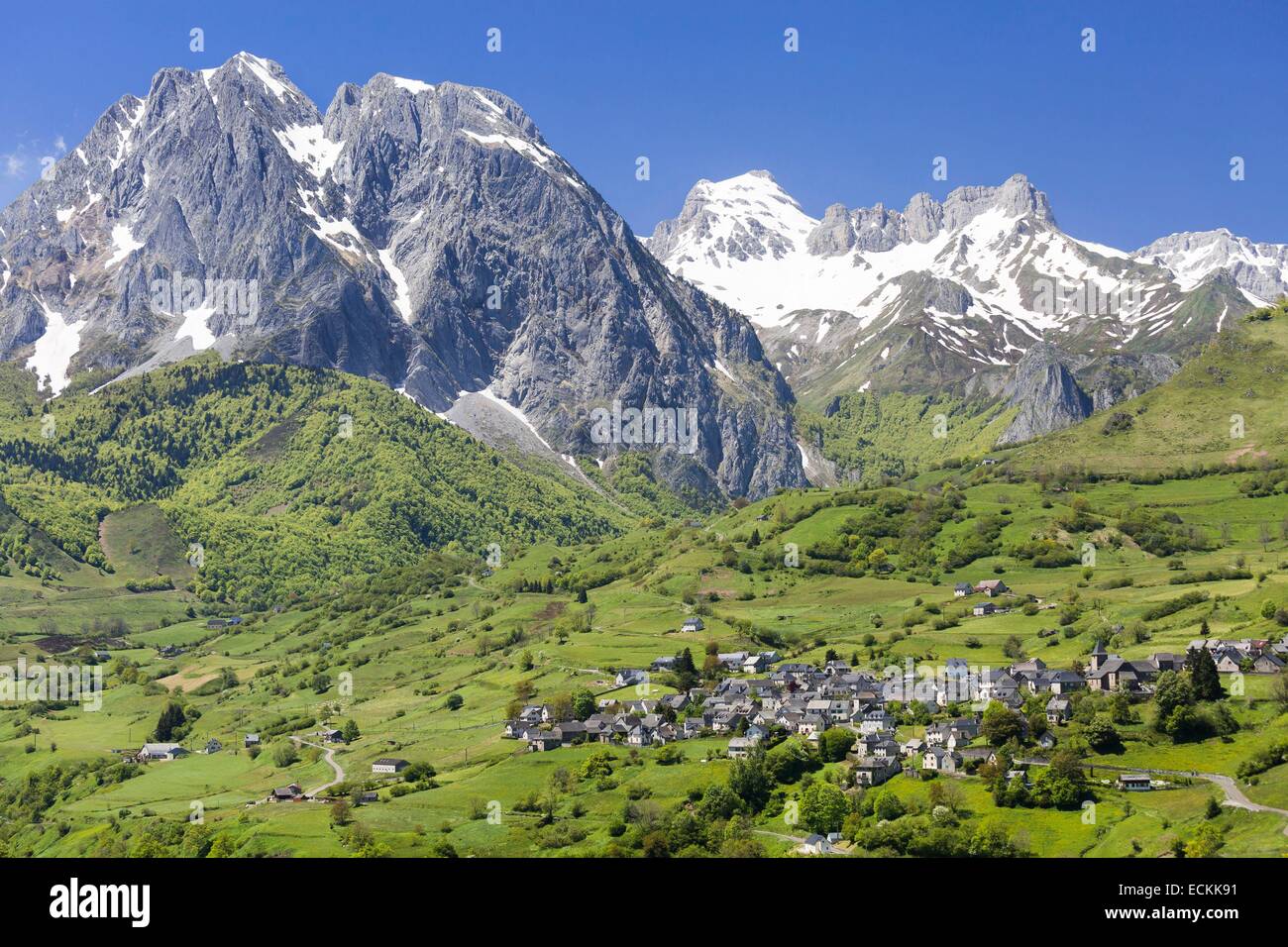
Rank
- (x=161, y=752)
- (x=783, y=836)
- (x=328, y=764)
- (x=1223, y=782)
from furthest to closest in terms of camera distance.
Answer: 1. (x=161, y=752)
2. (x=328, y=764)
3. (x=783, y=836)
4. (x=1223, y=782)

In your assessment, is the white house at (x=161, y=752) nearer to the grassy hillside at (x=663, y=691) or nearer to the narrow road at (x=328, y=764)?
the grassy hillside at (x=663, y=691)

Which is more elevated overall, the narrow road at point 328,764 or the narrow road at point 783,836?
the narrow road at point 328,764

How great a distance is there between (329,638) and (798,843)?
13151cm

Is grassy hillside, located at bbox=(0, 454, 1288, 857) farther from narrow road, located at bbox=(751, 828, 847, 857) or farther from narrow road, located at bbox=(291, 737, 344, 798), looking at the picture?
narrow road, located at bbox=(291, 737, 344, 798)

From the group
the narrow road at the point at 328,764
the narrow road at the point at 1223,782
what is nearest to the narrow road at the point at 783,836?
the narrow road at the point at 1223,782

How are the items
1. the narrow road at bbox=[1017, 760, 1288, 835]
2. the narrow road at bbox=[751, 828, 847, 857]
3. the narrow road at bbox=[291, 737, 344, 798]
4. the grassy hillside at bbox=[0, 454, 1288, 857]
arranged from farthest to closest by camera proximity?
1. the narrow road at bbox=[291, 737, 344, 798]
2. the grassy hillside at bbox=[0, 454, 1288, 857]
3. the narrow road at bbox=[751, 828, 847, 857]
4. the narrow road at bbox=[1017, 760, 1288, 835]

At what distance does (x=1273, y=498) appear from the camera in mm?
191250

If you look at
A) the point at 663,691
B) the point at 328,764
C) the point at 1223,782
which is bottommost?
the point at 328,764

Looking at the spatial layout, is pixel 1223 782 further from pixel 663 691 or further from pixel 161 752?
pixel 161 752

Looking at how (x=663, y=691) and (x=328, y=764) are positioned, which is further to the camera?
(x=663, y=691)

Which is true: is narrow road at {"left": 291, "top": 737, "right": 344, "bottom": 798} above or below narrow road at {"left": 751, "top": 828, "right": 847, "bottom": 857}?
above

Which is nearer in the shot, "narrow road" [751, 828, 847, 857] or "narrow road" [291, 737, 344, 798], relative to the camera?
"narrow road" [751, 828, 847, 857]

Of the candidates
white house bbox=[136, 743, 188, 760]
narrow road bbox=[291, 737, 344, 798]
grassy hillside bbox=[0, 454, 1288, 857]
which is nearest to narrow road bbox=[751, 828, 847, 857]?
grassy hillside bbox=[0, 454, 1288, 857]

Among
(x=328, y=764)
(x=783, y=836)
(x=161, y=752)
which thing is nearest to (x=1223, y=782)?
(x=783, y=836)
